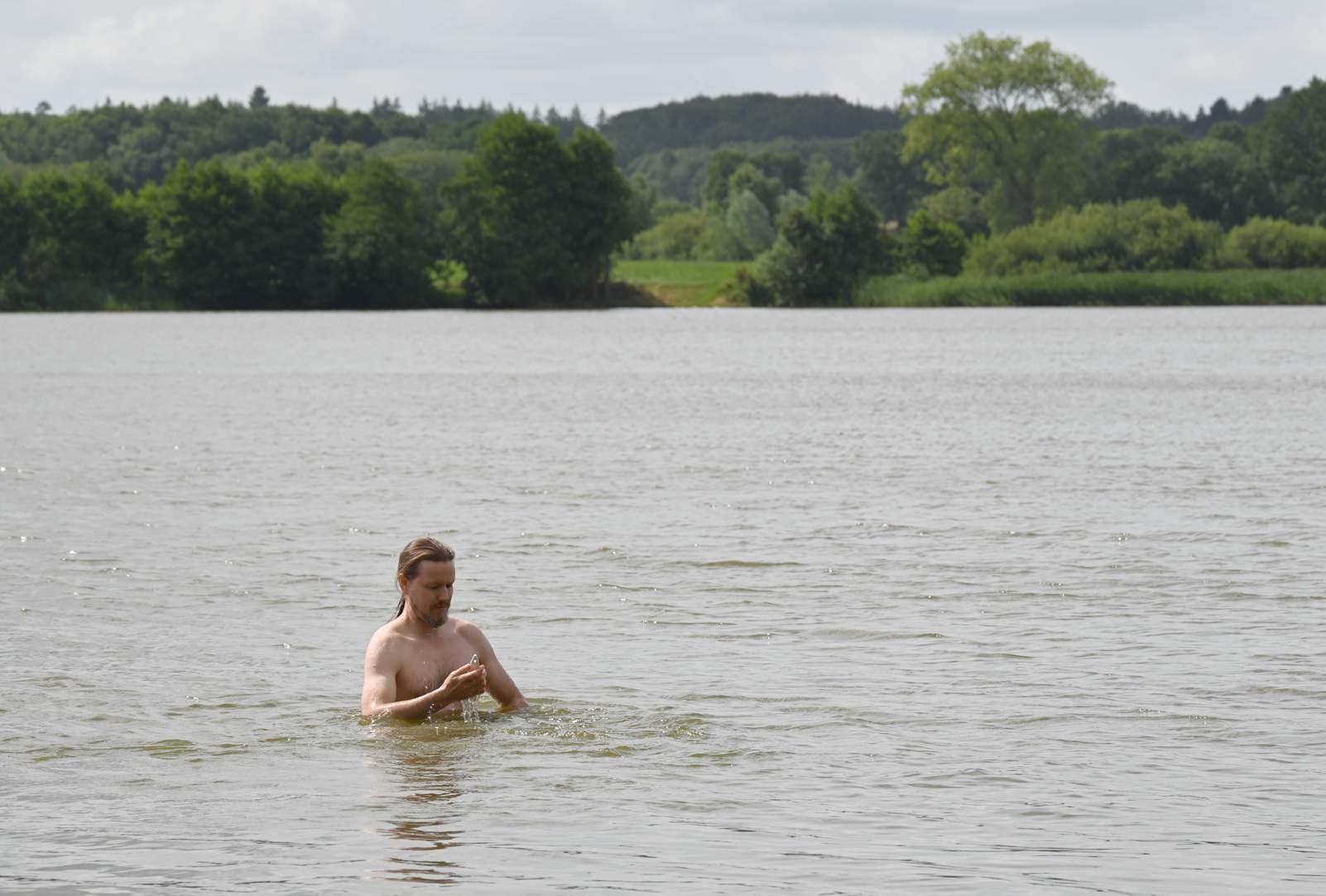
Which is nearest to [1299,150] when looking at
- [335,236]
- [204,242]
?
[335,236]

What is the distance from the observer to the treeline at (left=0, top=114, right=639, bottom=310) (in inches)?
4983

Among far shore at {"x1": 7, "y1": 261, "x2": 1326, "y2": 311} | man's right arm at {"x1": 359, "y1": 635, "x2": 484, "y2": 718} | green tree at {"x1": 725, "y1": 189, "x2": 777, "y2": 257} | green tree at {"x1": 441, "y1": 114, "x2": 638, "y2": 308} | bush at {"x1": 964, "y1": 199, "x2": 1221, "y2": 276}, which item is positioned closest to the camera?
man's right arm at {"x1": 359, "y1": 635, "x2": 484, "y2": 718}

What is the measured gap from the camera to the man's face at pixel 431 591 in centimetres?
1142

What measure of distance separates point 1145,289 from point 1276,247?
1015 cm

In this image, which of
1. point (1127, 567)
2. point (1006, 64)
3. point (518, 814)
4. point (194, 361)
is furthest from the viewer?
point (1006, 64)

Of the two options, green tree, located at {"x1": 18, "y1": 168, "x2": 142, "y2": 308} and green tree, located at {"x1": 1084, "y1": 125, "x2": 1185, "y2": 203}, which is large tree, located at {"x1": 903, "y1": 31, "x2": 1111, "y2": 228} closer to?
green tree, located at {"x1": 1084, "y1": 125, "x2": 1185, "y2": 203}

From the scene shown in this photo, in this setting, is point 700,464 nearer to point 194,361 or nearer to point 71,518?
point 71,518

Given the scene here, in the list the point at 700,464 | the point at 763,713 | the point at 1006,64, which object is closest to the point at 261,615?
the point at 763,713

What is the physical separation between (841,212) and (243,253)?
137 ft

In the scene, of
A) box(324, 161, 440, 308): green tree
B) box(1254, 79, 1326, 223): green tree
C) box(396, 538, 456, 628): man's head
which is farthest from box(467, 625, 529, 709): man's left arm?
box(1254, 79, 1326, 223): green tree

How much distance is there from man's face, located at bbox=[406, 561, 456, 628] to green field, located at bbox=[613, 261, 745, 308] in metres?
116

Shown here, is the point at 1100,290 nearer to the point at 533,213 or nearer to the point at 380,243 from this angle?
the point at 533,213

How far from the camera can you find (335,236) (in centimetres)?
12738

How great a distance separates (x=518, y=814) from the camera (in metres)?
9.84
